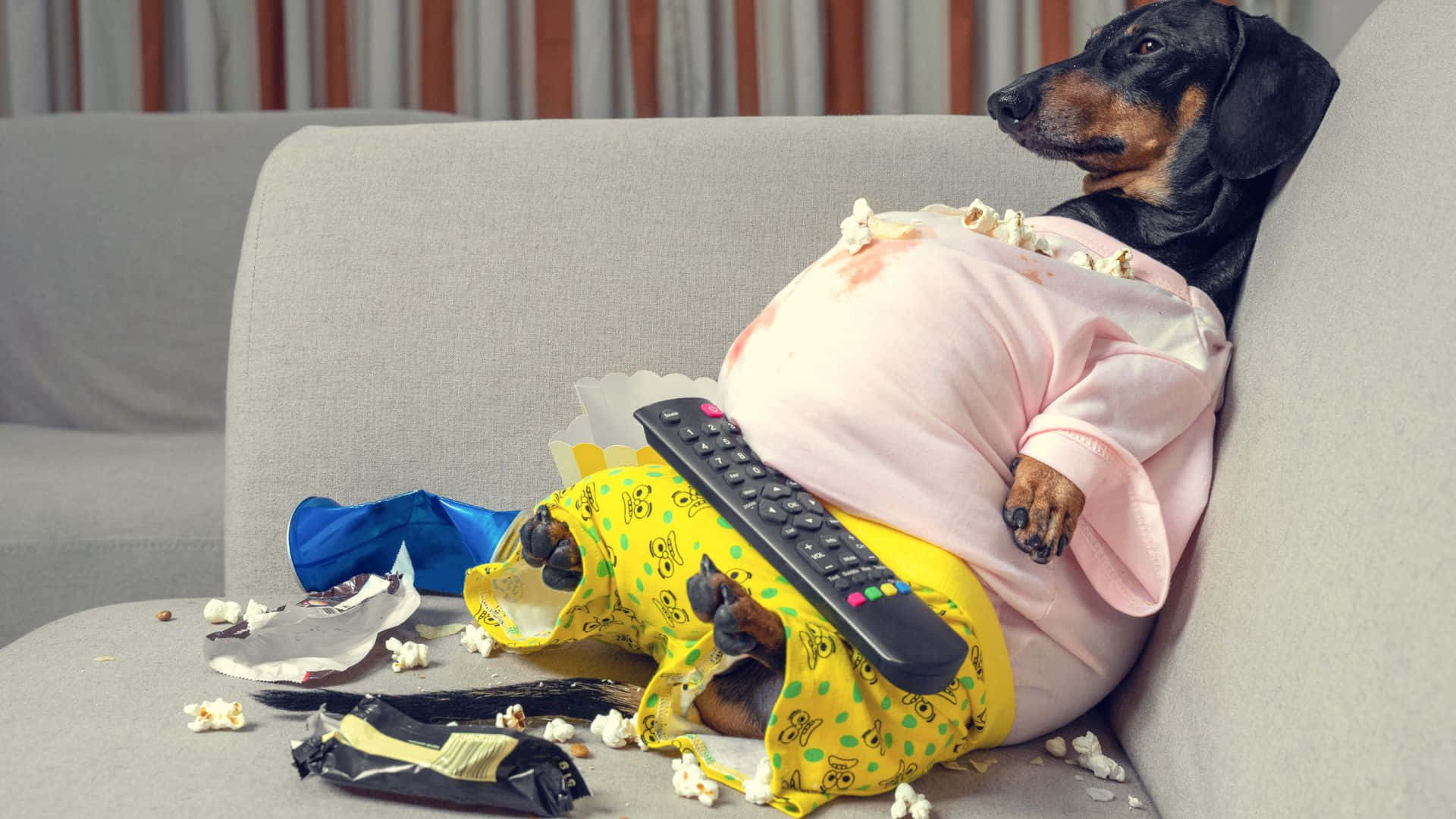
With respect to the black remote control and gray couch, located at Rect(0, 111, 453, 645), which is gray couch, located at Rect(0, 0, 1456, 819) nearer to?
the black remote control

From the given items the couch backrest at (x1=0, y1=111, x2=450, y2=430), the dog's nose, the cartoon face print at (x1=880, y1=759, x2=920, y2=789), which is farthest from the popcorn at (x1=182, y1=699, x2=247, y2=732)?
the couch backrest at (x1=0, y1=111, x2=450, y2=430)

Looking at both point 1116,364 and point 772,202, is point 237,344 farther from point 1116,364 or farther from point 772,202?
point 1116,364

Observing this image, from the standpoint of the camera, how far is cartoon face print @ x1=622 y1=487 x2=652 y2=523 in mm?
831

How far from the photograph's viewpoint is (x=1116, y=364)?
83 cm

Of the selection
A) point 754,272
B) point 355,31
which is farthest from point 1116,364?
point 355,31

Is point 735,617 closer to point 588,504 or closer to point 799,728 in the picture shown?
point 799,728

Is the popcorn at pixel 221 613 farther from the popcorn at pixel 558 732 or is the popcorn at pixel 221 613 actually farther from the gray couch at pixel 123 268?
the gray couch at pixel 123 268

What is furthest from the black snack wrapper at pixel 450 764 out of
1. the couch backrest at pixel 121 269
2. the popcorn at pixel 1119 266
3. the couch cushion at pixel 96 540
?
the couch backrest at pixel 121 269

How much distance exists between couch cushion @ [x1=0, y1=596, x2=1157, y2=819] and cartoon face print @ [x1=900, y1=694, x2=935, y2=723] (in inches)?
2.3

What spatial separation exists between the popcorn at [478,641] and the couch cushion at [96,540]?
78cm

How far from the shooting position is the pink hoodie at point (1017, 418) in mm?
788

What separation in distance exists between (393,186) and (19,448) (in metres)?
0.98

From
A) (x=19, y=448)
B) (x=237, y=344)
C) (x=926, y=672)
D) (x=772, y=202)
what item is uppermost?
(x=772, y=202)

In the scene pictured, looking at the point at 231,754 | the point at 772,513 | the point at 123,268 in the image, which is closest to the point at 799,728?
the point at 772,513
